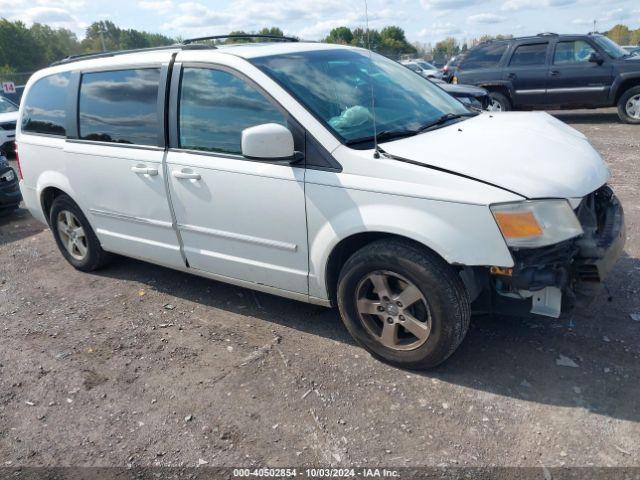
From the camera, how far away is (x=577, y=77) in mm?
11297

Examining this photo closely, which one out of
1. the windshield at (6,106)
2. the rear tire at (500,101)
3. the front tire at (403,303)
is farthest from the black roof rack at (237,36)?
the windshield at (6,106)

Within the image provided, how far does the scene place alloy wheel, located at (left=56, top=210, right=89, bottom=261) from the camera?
5066 mm

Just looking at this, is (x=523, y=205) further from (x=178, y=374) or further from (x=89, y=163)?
(x=89, y=163)

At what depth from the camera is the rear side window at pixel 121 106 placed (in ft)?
13.2

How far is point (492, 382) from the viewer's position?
124 inches

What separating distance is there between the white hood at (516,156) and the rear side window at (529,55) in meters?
9.07

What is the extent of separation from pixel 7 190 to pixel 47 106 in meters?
3.20

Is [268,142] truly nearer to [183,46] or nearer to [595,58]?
[183,46]

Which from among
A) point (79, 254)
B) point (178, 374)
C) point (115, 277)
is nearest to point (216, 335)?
point (178, 374)

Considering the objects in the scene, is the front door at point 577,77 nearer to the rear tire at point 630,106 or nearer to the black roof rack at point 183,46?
the rear tire at point 630,106

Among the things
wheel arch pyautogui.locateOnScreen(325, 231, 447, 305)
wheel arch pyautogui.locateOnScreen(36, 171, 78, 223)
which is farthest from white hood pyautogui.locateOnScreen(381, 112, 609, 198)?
wheel arch pyautogui.locateOnScreen(36, 171, 78, 223)

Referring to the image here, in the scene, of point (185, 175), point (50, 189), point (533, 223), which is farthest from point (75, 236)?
point (533, 223)

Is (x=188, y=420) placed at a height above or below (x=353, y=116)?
below

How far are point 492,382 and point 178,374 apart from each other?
76.1 inches
